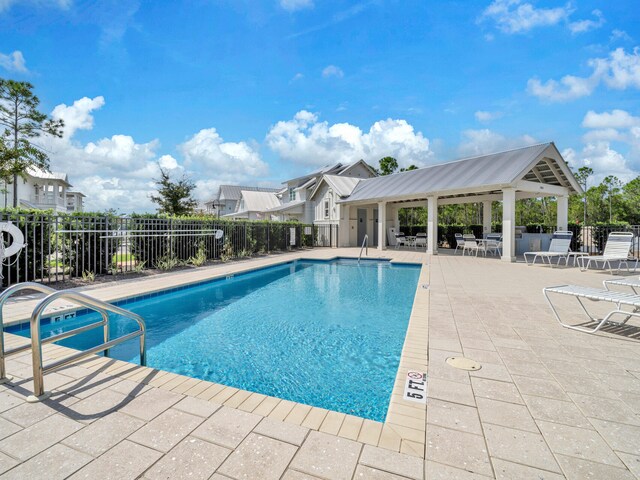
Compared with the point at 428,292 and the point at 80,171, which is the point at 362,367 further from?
the point at 80,171

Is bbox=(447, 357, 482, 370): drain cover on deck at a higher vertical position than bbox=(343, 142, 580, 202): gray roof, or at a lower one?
lower

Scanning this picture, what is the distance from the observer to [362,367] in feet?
13.5

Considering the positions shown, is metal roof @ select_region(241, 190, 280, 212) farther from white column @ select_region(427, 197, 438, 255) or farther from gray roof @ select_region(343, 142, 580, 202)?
white column @ select_region(427, 197, 438, 255)

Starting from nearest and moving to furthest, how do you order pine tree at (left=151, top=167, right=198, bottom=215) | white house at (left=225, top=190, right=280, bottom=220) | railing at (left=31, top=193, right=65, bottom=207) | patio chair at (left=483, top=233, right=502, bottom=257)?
1. patio chair at (left=483, top=233, right=502, bottom=257)
2. pine tree at (left=151, top=167, right=198, bottom=215)
3. railing at (left=31, top=193, right=65, bottom=207)
4. white house at (left=225, top=190, right=280, bottom=220)

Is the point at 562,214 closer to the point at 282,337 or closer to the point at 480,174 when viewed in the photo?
the point at 480,174

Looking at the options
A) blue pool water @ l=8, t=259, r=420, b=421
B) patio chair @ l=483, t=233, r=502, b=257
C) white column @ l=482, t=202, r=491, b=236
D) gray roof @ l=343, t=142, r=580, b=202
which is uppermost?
gray roof @ l=343, t=142, r=580, b=202

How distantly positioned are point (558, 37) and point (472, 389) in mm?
15045

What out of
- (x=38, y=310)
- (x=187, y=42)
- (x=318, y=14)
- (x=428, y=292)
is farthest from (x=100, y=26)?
(x=428, y=292)

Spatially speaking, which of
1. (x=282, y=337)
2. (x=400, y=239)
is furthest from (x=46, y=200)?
(x=282, y=337)

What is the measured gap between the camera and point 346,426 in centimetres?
219

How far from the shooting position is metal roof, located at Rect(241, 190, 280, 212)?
39.8 m

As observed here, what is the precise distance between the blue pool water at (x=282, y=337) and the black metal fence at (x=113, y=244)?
9.68 feet

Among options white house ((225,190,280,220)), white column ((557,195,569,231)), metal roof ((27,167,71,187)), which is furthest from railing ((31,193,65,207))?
white column ((557,195,569,231))

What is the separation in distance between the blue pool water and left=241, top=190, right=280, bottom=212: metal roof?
3139 cm
